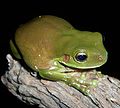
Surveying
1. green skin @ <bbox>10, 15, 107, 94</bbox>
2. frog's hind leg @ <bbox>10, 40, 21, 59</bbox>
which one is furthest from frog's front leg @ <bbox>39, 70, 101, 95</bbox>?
frog's hind leg @ <bbox>10, 40, 21, 59</bbox>

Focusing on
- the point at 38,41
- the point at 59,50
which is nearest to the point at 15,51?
the point at 38,41

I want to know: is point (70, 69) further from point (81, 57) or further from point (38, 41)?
point (38, 41)

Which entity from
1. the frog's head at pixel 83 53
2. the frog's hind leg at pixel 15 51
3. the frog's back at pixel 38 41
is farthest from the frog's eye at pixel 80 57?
the frog's hind leg at pixel 15 51

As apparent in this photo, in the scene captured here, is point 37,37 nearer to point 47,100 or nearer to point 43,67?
point 43,67

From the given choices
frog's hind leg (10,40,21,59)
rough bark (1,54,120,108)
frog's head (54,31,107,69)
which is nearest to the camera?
rough bark (1,54,120,108)

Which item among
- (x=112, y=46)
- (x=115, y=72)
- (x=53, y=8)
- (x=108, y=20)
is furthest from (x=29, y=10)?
(x=115, y=72)

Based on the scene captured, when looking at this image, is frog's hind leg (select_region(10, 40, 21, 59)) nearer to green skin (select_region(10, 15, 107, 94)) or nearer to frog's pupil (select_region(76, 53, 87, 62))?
green skin (select_region(10, 15, 107, 94))

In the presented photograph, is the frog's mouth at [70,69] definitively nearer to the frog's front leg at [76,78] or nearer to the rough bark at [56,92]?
the frog's front leg at [76,78]

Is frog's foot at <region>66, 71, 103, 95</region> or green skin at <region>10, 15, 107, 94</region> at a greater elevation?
green skin at <region>10, 15, 107, 94</region>
